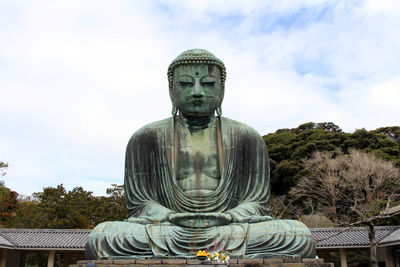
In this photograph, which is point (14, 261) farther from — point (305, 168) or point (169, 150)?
point (305, 168)

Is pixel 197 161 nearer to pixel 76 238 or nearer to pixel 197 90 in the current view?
pixel 197 90

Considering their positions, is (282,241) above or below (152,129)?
below

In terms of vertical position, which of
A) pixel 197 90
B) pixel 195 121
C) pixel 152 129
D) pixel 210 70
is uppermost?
pixel 210 70

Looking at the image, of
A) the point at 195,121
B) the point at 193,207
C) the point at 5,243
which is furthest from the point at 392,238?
the point at 5,243

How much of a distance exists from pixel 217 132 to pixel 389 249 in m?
14.7

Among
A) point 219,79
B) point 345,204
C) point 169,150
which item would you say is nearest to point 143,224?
point 169,150

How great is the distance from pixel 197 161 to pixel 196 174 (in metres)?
0.22

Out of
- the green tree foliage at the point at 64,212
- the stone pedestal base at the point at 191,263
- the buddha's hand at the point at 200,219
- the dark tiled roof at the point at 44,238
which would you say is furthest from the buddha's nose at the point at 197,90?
the green tree foliage at the point at 64,212

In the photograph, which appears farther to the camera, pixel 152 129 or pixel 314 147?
pixel 314 147

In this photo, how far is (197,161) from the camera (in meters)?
7.13

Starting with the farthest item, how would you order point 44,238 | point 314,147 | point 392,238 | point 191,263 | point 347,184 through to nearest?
point 314,147, point 347,184, point 44,238, point 392,238, point 191,263

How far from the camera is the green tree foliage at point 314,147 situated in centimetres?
3072

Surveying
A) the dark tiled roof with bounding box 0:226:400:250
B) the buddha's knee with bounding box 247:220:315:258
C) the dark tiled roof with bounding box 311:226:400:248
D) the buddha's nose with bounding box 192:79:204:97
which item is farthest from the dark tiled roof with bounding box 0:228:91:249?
the buddha's knee with bounding box 247:220:315:258

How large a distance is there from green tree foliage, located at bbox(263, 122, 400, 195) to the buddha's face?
78.6ft
